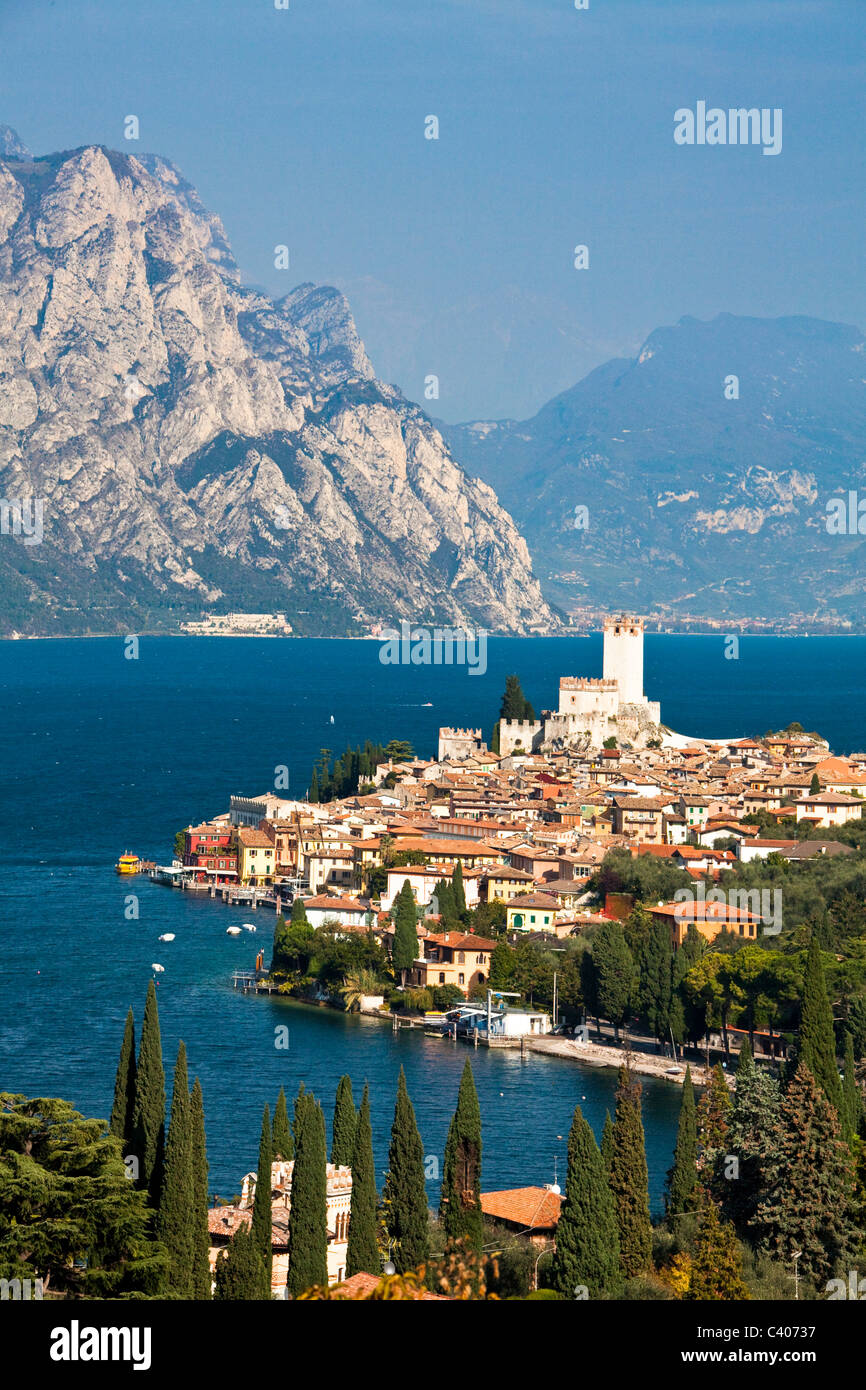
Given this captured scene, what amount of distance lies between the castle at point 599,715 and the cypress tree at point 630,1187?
64452 mm

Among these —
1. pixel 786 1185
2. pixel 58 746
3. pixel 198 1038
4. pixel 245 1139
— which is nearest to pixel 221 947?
pixel 198 1038

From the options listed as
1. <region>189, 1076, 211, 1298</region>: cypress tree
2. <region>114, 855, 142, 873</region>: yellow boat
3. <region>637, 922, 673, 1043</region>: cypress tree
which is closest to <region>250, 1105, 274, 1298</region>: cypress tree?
<region>189, 1076, 211, 1298</region>: cypress tree

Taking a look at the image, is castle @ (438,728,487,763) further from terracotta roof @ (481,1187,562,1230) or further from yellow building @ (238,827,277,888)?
terracotta roof @ (481,1187,562,1230)

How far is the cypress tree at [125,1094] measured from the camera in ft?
90.6

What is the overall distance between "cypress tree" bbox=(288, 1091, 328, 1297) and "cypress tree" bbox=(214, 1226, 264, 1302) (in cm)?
181

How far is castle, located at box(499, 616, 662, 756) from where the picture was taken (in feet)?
308

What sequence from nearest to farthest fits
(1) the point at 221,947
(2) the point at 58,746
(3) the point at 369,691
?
(1) the point at 221,947 → (2) the point at 58,746 → (3) the point at 369,691

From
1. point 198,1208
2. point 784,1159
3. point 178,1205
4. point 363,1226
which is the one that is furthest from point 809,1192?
point 178,1205

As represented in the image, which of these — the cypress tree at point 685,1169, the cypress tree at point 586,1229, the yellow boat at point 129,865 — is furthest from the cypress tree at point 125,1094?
the yellow boat at point 129,865

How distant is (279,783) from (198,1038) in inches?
2093

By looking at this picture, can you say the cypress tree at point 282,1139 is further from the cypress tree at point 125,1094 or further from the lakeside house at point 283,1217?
the cypress tree at point 125,1094
